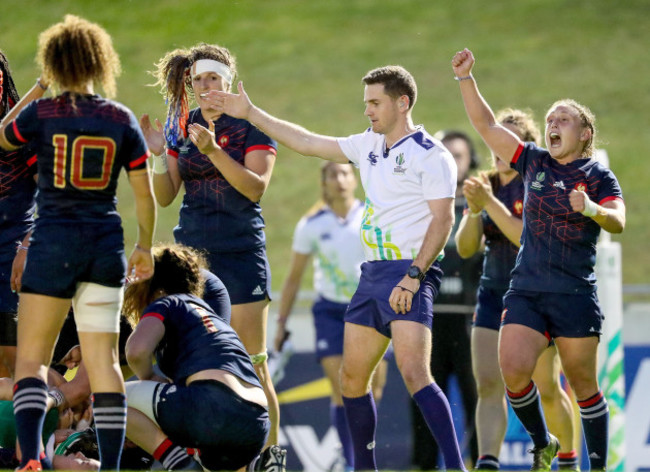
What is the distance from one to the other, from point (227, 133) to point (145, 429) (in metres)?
1.99

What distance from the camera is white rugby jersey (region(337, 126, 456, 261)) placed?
6.02m

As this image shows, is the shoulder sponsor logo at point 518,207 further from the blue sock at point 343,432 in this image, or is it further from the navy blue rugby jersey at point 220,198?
the blue sock at point 343,432

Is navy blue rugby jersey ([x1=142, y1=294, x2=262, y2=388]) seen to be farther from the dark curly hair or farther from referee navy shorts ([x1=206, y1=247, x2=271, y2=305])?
referee navy shorts ([x1=206, y1=247, x2=271, y2=305])

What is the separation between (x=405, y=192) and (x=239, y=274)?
130 centimetres

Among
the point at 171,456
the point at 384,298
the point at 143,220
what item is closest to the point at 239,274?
the point at 384,298

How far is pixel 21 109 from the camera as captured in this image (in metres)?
5.27

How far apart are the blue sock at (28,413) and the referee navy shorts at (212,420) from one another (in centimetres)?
84

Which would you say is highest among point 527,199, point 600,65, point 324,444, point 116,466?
point 600,65

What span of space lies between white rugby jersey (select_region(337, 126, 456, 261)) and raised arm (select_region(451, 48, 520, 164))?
1.29 feet

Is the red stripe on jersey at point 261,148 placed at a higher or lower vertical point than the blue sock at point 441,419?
higher

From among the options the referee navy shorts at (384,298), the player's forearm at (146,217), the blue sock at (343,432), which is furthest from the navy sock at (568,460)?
the player's forearm at (146,217)

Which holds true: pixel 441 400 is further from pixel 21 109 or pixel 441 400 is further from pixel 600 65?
pixel 600 65

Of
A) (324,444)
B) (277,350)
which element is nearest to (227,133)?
(277,350)

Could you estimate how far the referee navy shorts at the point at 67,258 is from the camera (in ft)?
16.1
